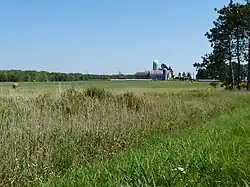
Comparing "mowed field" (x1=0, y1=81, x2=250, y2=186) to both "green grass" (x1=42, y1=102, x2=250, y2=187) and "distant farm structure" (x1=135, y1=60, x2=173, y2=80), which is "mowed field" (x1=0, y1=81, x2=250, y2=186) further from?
"distant farm structure" (x1=135, y1=60, x2=173, y2=80)

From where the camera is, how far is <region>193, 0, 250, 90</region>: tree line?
52312mm

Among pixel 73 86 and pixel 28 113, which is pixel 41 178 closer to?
pixel 28 113

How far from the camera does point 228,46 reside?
5516 cm

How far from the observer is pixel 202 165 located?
633 cm

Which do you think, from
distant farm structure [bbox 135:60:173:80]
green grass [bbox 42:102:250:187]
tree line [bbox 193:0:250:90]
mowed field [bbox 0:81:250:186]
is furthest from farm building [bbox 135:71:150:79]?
green grass [bbox 42:102:250:187]

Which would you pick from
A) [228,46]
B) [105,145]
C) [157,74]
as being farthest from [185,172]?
[157,74]

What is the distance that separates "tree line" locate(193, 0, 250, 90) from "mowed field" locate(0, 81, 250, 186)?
33216 millimetres

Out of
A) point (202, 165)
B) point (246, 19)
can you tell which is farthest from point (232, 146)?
point (246, 19)

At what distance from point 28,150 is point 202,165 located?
5033 mm

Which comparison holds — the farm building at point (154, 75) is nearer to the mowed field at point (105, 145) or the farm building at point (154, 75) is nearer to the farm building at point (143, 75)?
the farm building at point (143, 75)

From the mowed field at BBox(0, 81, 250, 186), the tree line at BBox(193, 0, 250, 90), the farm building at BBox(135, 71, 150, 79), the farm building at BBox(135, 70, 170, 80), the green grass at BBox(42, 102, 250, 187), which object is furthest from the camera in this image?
the farm building at BBox(135, 71, 150, 79)

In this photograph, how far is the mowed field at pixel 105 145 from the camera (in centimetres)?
607

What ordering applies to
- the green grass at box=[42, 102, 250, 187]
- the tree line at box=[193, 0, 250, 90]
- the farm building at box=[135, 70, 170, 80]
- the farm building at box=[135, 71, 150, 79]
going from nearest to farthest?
the green grass at box=[42, 102, 250, 187] → the tree line at box=[193, 0, 250, 90] → the farm building at box=[135, 70, 170, 80] → the farm building at box=[135, 71, 150, 79]

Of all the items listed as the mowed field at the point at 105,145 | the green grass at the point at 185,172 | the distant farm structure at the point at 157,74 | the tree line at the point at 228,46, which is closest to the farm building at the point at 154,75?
the distant farm structure at the point at 157,74
